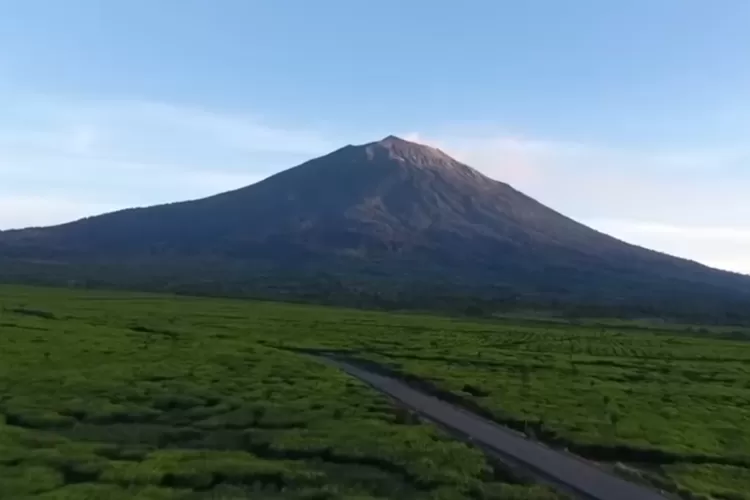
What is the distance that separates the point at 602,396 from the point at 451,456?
18.4 m

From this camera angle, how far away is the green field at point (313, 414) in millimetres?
24250

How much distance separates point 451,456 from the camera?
90.1ft

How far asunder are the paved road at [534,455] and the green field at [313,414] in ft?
4.08

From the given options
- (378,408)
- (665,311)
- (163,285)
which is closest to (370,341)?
(378,408)

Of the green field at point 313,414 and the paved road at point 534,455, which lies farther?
the paved road at point 534,455

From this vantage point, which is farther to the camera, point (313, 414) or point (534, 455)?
point (313, 414)

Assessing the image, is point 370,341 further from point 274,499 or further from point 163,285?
point 163,285

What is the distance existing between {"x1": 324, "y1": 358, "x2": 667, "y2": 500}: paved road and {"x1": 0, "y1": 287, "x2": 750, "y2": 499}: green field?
1244 millimetres

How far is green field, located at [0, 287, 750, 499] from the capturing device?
2425 cm

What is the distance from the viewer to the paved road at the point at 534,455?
2489cm

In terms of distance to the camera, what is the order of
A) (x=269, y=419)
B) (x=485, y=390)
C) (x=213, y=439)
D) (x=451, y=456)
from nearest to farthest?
(x=451, y=456), (x=213, y=439), (x=269, y=419), (x=485, y=390)

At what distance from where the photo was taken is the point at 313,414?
33625 mm

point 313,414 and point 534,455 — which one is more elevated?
point 313,414

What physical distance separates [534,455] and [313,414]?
9.49 metres
